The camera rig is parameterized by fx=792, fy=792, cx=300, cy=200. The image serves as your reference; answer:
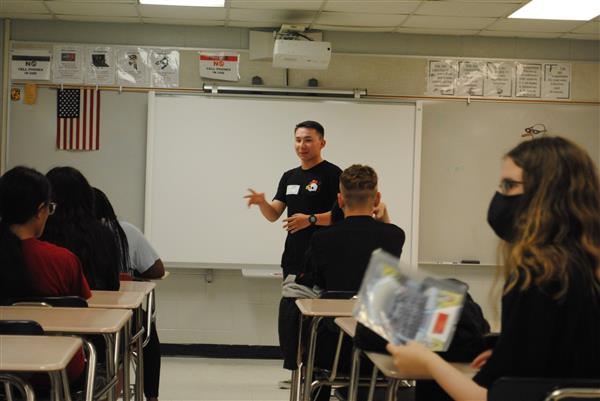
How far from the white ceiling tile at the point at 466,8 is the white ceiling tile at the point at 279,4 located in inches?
29.7

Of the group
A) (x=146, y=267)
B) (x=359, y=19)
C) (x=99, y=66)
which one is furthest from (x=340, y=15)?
(x=146, y=267)

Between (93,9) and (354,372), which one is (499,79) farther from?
(354,372)

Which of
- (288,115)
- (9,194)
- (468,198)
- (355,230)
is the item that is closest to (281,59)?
(288,115)

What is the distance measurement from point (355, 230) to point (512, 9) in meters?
2.91

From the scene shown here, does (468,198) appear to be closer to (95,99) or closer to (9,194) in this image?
(95,99)

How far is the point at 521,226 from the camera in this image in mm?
1708

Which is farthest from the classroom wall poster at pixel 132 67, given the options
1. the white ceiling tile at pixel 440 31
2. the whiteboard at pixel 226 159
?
the white ceiling tile at pixel 440 31

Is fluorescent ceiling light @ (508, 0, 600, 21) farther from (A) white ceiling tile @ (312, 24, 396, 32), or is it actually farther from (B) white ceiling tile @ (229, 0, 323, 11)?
(B) white ceiling tile @ (229, 0, 323, 11)

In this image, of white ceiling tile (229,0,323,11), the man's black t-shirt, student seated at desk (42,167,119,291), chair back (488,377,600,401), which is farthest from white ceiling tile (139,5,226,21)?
chair back (488,377,600,401)

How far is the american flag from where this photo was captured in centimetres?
616

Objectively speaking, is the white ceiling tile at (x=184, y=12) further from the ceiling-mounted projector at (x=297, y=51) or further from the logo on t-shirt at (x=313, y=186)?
the logo on t-shirt at (x=313, y=186)

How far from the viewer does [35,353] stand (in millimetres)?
1856

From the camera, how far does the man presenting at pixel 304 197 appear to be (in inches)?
169

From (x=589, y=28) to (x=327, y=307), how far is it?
4.15 meters
